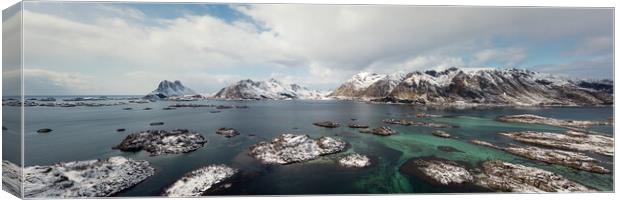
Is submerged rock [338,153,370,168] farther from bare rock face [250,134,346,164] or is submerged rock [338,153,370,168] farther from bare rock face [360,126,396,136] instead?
bare rock face [360,126,396,136]

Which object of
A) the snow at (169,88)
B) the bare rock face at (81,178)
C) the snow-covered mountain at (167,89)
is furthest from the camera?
the snow-covered mountain at (167,89)

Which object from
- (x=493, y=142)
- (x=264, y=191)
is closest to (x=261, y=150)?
(x=264, y=191)

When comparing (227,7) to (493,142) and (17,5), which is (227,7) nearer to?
(17,5)

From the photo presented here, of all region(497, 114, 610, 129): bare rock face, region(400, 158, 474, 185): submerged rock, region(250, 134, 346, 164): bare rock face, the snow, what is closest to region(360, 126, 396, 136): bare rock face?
region(250, 134, 346, 164): bare rock face

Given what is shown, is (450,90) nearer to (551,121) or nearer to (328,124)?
(551,121)

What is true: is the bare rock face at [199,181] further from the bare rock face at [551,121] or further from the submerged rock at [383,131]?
the bare rock face at [551,121]

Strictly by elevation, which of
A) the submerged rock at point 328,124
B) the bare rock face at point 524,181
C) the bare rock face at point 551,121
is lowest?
the bare rock face at point 524,181

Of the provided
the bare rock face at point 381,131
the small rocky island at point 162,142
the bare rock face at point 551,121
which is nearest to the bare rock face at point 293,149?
the small rocky island at point 162,142
